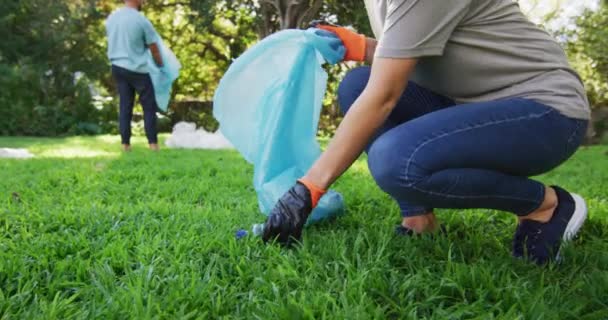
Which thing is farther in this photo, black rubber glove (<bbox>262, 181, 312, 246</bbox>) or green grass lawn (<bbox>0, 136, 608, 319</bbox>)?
black rubber glove (<bbox>262, 181, 312, 246</bbox>)

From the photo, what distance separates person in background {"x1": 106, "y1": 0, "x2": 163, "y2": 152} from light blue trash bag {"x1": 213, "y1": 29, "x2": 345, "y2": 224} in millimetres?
2971

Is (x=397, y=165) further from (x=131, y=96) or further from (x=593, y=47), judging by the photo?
(x=593, y=47)

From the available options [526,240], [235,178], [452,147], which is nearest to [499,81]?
[452,147]

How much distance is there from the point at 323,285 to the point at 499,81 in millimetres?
691

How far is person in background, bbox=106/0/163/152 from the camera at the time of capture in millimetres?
4395

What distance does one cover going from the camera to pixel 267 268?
1293 millimetres

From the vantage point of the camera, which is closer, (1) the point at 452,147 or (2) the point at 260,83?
(1) the point at 452,147

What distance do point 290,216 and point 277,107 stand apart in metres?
0.40

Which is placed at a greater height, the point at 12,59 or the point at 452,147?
the point at 452,147

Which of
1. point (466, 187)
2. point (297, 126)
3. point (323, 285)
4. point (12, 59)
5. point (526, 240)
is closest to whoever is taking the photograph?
point (323, 285)

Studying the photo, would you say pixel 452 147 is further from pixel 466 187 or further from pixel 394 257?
pixel 394 257

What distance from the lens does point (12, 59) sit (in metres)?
9.47

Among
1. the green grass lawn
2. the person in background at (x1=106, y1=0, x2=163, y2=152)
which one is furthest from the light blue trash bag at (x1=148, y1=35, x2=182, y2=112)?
the green grass lawn

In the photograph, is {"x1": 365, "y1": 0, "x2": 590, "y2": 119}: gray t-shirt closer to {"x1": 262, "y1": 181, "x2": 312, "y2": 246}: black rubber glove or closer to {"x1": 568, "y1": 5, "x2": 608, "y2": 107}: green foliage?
{"x1": 262, "y1": 181, "x2": 312, "y2": 246}: black rubber glove
